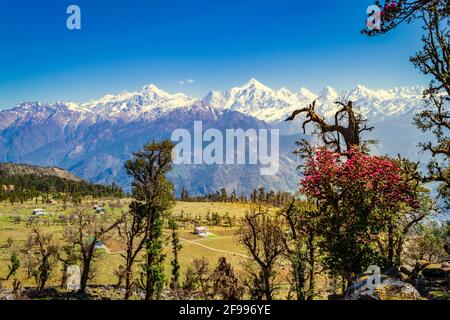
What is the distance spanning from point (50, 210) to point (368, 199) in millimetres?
173390

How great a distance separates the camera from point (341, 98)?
26078 mm

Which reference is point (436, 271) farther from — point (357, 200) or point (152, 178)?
point (152, 178)

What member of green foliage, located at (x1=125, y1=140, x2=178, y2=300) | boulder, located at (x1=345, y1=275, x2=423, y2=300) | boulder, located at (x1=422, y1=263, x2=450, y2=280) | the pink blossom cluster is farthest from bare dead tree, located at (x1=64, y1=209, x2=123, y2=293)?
boulder, located at (x1=345, y1=275, x2=423, y2=300)

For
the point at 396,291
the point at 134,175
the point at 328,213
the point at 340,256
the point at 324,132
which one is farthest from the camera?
the point at 134,175

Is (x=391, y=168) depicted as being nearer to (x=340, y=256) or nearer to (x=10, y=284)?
(x=340, y=256)

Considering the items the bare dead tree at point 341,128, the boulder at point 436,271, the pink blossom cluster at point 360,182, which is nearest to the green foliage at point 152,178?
the bare dead tree at point 341,128

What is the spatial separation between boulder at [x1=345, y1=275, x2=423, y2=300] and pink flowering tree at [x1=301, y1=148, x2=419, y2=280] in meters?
3.91

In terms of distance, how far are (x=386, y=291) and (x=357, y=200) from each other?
6137 millimetres

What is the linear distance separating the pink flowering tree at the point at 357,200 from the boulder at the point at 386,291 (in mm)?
3913

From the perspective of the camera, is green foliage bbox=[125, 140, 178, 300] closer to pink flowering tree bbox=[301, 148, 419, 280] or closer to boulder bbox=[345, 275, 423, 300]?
pink flowering tree bbox=[301, 148, 419, 280]

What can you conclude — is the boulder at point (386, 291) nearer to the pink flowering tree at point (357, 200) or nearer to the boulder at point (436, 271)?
the pink flowering tree at point (357, 200)

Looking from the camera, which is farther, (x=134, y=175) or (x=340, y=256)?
(x=134, y=175)

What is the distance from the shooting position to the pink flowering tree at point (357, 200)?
18500 mm
